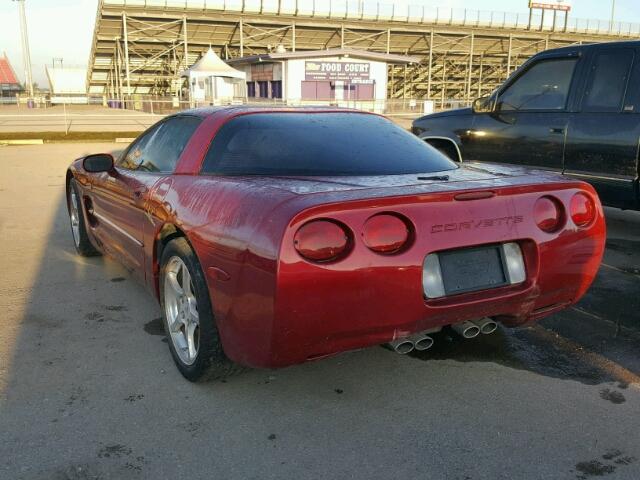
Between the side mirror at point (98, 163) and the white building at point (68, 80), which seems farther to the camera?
the white building at point (68, 80)

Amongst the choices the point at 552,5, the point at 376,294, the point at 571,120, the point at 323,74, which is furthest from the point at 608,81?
the point at 552,5

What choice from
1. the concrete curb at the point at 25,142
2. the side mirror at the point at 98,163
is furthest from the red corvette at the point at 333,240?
the concrete curb at the point at 25,142

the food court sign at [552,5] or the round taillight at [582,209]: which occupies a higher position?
the food court sign at [552,5]

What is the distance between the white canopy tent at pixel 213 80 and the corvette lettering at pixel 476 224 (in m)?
29.3

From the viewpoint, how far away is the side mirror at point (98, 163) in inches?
167

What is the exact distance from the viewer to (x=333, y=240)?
239cm

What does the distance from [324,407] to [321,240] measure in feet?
3.09

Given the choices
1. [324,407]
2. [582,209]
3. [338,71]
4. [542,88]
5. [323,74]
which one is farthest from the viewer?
[338,71]

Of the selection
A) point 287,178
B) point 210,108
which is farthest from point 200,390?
point 210,108

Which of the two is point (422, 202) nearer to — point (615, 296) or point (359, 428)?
point (359, 428)

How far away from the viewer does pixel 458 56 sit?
194 feet

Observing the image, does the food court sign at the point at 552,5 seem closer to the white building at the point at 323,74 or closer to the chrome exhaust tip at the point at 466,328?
the white building at the point at 323,74

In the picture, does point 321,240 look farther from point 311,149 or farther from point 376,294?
point 311,149

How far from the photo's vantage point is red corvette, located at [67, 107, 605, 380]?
94.3 inches
